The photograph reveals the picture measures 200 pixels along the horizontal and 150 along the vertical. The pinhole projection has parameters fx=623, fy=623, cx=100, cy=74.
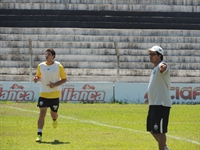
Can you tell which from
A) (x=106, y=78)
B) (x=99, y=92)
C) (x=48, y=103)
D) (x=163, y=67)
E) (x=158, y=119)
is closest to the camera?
(x=163, y=67)

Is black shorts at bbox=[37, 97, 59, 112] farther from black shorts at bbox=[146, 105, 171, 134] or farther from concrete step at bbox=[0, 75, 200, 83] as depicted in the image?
concrete step at bbox=[0, 75, 200, 83]

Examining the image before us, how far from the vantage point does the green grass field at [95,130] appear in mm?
12734

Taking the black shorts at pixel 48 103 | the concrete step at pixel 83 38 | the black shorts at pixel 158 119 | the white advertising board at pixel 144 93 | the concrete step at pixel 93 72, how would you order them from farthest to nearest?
the concrete step at pixel 83 38 → the concrete step at pixel 93 72 → the white advertising board at pixel 144 93 → the black shorts at pixel 48 103 → the black shorts at pixel 158 119

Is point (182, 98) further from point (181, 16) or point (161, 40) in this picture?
point (181, 16)

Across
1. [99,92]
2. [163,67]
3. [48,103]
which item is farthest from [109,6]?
[163,67]

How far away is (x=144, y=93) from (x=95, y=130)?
12803 millimetres

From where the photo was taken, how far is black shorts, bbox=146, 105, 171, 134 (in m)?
10.3

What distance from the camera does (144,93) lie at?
28422 millimetres

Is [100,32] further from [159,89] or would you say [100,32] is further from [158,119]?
[158,119]

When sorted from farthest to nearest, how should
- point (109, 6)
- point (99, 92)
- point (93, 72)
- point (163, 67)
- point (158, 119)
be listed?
point (109, 6)
point (93, 72)
point (99, 92)
point (158, 119)
point (163, 67)

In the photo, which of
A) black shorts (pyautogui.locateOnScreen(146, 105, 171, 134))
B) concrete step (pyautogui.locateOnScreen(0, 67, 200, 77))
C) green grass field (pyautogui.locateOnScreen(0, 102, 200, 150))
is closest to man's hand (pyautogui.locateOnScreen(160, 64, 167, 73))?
black shorts (pyautogui.locateOnScreen(146, 105, 171, 134))

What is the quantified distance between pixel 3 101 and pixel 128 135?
13.8 m

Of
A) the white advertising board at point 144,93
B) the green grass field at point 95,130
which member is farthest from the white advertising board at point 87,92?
the green grass field at point 95,130

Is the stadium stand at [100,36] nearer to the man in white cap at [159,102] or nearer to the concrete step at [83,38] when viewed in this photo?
the concrete step at [83,38]
